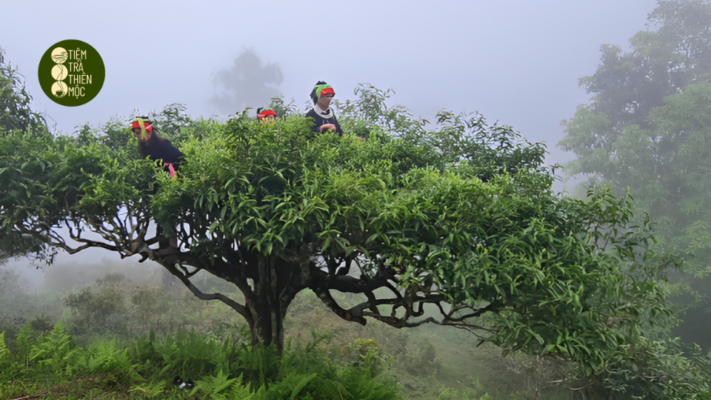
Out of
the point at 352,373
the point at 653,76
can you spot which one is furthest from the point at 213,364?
the point at 653,76

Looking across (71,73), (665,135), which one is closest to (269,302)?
(71,73)

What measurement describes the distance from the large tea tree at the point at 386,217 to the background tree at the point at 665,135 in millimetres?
15936

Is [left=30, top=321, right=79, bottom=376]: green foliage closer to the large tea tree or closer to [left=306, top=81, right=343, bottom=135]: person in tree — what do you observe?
the large tea tree

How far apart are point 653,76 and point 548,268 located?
29092 mm

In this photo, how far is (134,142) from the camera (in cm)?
680

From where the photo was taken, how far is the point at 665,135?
22141mm

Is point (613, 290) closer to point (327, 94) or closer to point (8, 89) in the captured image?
point (327, 94)

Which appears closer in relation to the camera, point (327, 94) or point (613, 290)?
point (613, 290)

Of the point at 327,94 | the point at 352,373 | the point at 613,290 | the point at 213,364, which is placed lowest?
the point at 213,364

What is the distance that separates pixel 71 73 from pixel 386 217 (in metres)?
6.58

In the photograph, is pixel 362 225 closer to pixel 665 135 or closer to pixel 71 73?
pixel 71 73

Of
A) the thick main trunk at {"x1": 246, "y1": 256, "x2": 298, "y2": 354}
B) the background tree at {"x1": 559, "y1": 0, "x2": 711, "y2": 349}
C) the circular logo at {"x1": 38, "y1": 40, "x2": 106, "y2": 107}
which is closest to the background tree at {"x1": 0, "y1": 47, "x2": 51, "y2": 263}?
the circular logo at {"x1": 38, "y1": 40, "x2": 106, "y2": 107}

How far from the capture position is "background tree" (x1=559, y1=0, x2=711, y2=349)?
1859cm

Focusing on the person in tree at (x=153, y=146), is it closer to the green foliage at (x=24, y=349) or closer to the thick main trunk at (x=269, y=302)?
the thick main trunk at (x=269, y=302)
